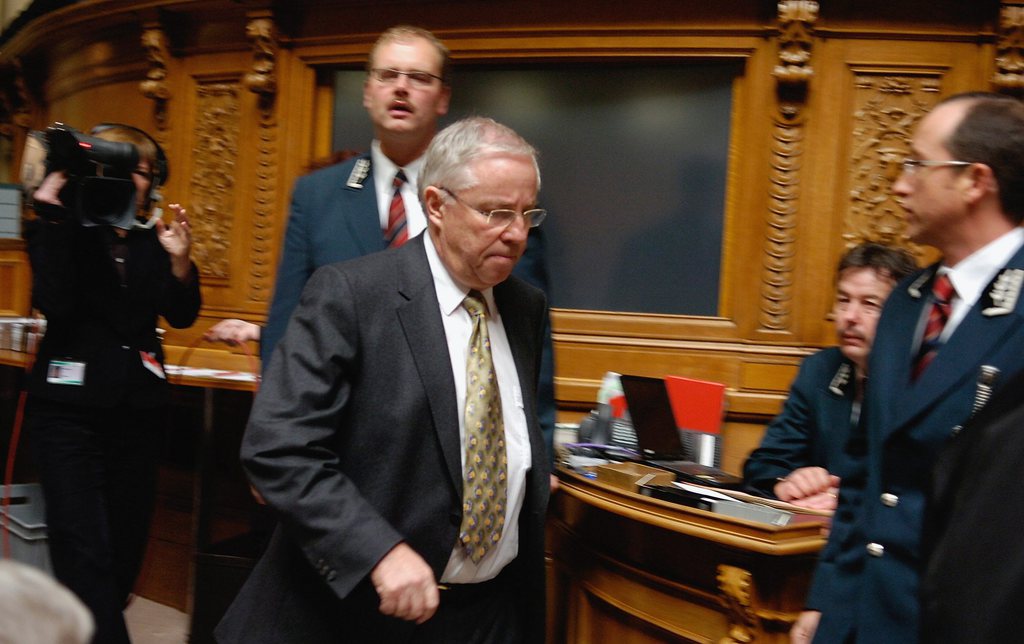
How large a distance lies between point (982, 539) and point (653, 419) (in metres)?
2.17

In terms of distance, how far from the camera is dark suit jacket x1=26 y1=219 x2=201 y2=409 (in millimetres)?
2711

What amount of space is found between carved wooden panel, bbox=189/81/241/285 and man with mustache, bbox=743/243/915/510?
276cm

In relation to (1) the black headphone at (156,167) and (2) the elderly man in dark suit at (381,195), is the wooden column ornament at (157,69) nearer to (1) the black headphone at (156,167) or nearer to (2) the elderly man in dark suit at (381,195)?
(1) the black headphone at (156,167)

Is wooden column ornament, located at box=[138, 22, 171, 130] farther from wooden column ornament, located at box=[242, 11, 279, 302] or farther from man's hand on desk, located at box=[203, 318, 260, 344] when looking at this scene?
man's hand on desk, located at box=[203, 318, 260, 344]

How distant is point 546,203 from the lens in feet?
13.0

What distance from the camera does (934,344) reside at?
1698 mm

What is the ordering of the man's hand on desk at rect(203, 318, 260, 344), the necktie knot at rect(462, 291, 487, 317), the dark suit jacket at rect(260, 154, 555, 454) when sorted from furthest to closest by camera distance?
the man's hand on desk at rect(203, 318, 260, 344) → the dark suit jacket at rect(260, 154, 555, 454) → the necktie knot at rect(462, 291, 487, 317)

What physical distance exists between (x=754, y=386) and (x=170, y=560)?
108 inches

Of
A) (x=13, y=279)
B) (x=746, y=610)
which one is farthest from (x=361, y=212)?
(x=13, y=279)

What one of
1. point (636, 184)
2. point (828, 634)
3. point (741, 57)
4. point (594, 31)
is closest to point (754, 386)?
point (636, 184)

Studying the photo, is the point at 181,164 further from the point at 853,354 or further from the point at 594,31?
the point at 853,354

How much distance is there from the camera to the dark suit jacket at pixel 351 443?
1667mm

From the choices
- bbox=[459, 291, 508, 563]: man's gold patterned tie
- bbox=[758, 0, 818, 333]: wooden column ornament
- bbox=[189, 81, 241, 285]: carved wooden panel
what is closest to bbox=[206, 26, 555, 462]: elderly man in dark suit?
bbox=[459, 291, 508, 563]: man's gold patterned tie

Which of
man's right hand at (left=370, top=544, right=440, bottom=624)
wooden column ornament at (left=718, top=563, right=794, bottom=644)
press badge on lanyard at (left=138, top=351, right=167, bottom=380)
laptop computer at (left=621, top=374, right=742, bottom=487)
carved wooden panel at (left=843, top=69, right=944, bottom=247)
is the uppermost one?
carved wooden panel at (left=843, top=69, right=944, bottom=247)
